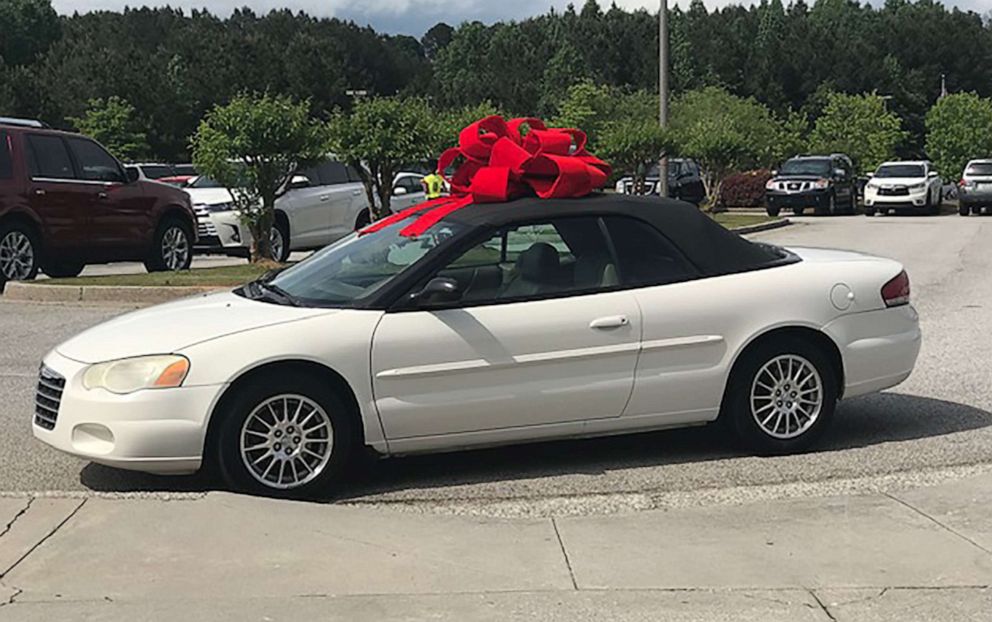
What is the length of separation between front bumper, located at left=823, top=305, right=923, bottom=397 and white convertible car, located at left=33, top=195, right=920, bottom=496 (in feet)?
0.04

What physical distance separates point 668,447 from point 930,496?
1.60 m

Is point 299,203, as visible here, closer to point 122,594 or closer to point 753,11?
point 122,594

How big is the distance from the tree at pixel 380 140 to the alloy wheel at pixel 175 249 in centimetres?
288

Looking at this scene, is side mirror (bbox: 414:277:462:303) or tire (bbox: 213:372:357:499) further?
side mirror (bbox: 414:277:462:303)

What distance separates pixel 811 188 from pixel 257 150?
24710mm

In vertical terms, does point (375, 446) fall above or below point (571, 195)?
below

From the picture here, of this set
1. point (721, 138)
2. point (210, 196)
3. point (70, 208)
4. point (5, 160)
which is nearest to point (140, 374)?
point (5, 160)

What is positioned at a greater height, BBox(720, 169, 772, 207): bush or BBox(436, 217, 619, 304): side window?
BBox(436, 217, 619, 304): side window

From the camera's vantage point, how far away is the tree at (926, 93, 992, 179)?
2247 inches

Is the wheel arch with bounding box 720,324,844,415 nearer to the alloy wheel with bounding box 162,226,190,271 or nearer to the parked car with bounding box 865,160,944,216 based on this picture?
the alloy wheel with bounding box 162,226,190,271

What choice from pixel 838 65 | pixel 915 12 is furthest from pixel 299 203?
pixel 915 12

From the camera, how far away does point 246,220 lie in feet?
56.5

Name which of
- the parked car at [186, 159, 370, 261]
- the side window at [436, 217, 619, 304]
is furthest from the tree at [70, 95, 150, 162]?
the side window at [436, 217, 619, 304]

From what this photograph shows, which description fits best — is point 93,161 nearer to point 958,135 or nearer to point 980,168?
point 980,168
